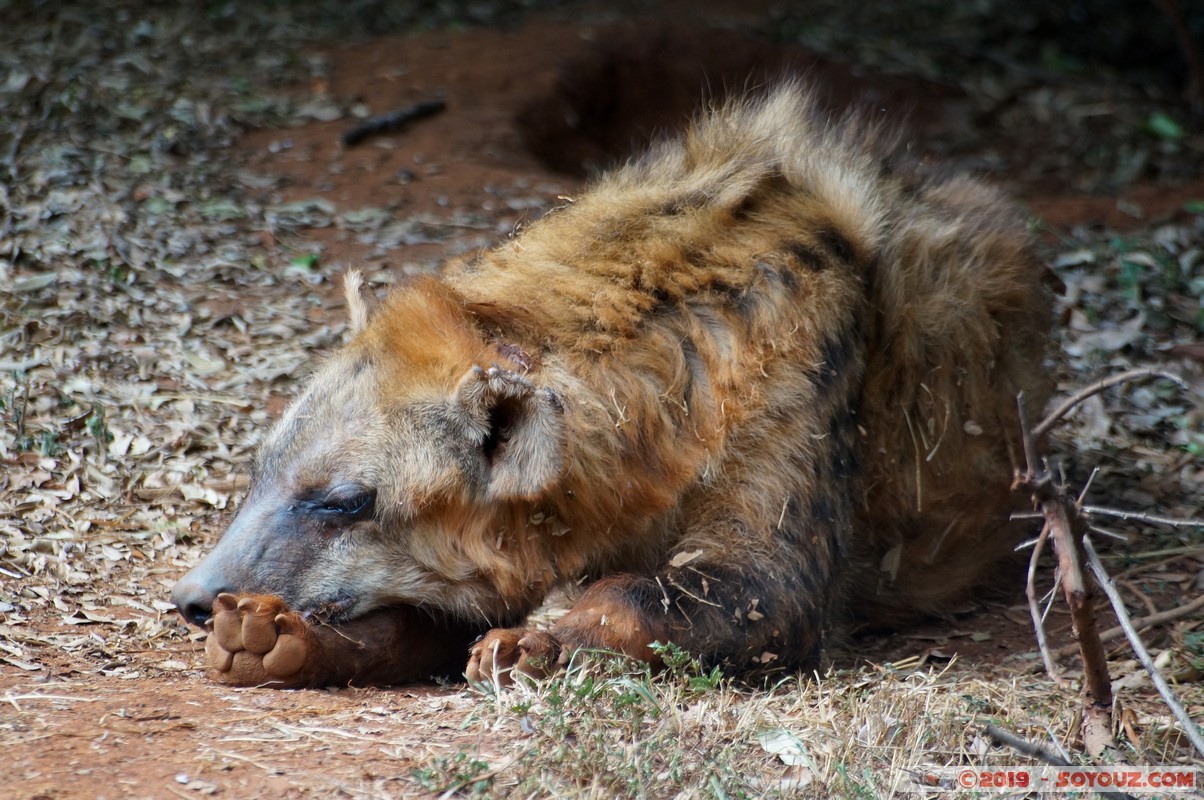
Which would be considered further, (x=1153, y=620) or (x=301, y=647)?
(x=1153, y=620)

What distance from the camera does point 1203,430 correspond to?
5.93 metres

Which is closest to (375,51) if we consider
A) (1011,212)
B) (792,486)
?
(1011,212)

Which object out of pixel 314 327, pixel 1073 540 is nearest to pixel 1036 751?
pixel 1073 540

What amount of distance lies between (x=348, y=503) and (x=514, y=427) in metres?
0.58

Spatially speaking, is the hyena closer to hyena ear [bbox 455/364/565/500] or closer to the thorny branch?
hyena ear [bbox 455/364/565/500]

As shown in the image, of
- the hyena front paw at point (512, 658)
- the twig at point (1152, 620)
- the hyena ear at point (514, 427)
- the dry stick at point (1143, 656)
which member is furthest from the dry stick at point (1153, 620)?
the hyena ear at point (514, 427)

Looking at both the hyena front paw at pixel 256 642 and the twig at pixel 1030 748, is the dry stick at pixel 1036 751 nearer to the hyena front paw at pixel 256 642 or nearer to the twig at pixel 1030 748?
the twig at pixel 1030 748

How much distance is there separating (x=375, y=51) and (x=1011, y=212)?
19.4ft

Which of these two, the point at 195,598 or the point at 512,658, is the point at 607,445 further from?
the point at 195,598

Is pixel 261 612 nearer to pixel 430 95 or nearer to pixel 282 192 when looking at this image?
pixel 282 192

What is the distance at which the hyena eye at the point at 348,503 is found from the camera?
3.90 m

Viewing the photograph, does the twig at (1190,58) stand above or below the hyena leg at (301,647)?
above

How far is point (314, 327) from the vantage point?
6379 millimetres

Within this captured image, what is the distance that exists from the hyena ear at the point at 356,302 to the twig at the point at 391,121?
3948 millimetres
